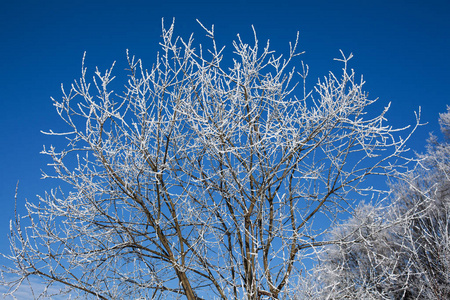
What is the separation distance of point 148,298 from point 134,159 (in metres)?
1.50

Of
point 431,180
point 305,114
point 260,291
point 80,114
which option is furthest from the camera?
point 431,180

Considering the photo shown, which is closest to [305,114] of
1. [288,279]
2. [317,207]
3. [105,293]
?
[317,207]

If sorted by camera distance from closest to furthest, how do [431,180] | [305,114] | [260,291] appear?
[260,291] < [305,114] < [431,180]

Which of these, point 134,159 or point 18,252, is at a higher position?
point 134,159

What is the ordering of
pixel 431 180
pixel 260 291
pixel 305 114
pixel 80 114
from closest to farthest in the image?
pixel 260 291 → pixel 80 114 → pixel 305 114 → pixel 431 180

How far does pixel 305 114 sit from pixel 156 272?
2.32 meters

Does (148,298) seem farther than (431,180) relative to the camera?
No

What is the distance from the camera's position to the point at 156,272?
12.8 feet

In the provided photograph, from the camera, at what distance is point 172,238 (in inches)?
160

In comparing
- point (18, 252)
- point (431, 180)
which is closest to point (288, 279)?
point (18, 252)

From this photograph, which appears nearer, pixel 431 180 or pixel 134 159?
pixel 134 159

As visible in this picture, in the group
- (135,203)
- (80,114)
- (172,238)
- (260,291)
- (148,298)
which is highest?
(80,114)

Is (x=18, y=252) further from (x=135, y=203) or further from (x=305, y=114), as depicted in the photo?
(x=305, y=114)

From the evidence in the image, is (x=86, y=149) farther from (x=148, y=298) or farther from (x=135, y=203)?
(x=148, y=298)
